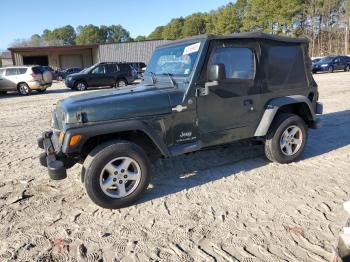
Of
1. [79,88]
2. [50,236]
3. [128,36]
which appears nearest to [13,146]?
[50,236]

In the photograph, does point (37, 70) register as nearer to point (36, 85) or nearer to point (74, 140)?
point (36, 85)

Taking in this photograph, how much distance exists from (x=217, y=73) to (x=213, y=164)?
5.80ft

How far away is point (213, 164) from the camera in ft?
17.8

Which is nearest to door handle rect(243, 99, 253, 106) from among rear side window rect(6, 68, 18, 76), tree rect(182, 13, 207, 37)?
rear side window rect(6, 68, 18, 76)

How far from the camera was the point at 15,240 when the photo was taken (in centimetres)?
342

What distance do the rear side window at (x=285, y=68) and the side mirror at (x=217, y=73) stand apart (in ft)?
3.49

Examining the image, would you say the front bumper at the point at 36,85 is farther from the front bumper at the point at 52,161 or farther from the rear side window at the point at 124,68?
the front bumper at the point at 52,161

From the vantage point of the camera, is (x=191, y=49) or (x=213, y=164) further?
(x=213, y=164)

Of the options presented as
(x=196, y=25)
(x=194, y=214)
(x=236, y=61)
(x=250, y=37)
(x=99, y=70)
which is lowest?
(x=194, y=214)

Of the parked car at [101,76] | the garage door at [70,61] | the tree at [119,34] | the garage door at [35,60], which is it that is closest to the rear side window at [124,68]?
the parked car at [101,76]

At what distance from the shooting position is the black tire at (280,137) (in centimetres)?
510

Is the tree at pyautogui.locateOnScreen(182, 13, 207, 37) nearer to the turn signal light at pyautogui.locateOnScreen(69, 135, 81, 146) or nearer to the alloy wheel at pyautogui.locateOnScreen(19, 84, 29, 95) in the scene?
the alloy wheel at pyautogui.locateOnScreen(19, 84, 29, 95)

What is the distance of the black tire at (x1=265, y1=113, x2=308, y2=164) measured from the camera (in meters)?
5.10

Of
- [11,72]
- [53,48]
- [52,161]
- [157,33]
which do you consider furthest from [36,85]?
[157,33]
